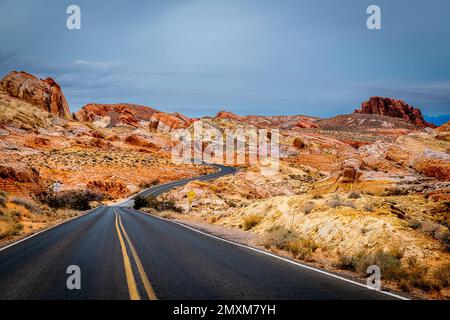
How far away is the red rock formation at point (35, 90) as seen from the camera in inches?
4348

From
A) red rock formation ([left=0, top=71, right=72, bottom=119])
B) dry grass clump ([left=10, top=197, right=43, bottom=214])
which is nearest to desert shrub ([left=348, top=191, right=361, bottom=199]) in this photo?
dry grass clump ([left=10, top=197, right=43, bottom=214])

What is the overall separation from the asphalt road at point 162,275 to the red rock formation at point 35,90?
387 ft

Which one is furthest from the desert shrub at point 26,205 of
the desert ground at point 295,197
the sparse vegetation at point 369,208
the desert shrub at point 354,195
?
the sparse vegetation at point 369,208

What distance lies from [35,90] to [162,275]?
12669 centimetres

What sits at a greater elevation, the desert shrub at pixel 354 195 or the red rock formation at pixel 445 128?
the red rock formation at pixel 445 128

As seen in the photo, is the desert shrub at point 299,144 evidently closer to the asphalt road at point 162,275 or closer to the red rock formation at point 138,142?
the red rock formation at point 138,142

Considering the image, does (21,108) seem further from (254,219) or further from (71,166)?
(254,219)

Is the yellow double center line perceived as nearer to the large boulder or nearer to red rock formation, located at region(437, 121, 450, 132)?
red rock formation, located at region(437, 121, 450, 132)

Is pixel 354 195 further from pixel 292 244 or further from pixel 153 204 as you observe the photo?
pixel 153 204

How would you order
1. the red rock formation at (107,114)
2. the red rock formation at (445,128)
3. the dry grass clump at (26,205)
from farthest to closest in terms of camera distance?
1. the red rock formation at (107,114)
2. the red rock formation at (445,128)
3. the dry grass clump at (26,205)

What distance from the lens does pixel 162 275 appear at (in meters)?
7.60

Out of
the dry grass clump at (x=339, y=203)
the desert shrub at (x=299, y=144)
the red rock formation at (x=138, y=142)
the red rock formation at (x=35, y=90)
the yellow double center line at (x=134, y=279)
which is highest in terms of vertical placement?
the red rock formation at (x=35, y=90)

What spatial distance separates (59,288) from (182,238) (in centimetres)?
788

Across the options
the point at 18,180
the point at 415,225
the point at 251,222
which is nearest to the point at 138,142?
the point at 18,180
